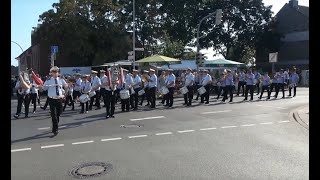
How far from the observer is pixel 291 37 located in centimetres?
6053

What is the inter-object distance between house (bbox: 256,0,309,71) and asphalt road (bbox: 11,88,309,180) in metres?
45.5

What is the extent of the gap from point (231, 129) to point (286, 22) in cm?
5520

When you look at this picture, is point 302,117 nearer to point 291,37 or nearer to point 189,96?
point 189,96

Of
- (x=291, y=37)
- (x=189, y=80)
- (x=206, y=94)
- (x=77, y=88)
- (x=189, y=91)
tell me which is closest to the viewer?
(x=77, y=88)

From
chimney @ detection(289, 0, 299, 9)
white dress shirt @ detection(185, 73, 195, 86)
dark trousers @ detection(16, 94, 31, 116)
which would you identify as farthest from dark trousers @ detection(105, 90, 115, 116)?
chimney @ detection(289, 0, 299, 9)

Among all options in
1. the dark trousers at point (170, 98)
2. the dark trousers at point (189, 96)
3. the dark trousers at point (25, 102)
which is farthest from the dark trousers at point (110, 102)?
the dark trousers at point (189, 96)

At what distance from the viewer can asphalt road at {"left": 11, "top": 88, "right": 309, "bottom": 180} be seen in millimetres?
7453

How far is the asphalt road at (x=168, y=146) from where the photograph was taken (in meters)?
7.45

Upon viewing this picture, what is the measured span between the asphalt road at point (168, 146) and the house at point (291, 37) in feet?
149

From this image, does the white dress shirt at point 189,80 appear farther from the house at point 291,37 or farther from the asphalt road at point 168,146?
the house at point 291,37

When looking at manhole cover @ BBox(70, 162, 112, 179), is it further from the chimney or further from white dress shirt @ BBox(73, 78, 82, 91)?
the chimney

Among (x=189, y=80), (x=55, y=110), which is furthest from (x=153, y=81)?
(x=55, y=110)

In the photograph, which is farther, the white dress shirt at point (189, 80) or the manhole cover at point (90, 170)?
the white dress shirt at point (189, 80)

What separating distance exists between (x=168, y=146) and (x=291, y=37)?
55279mm
